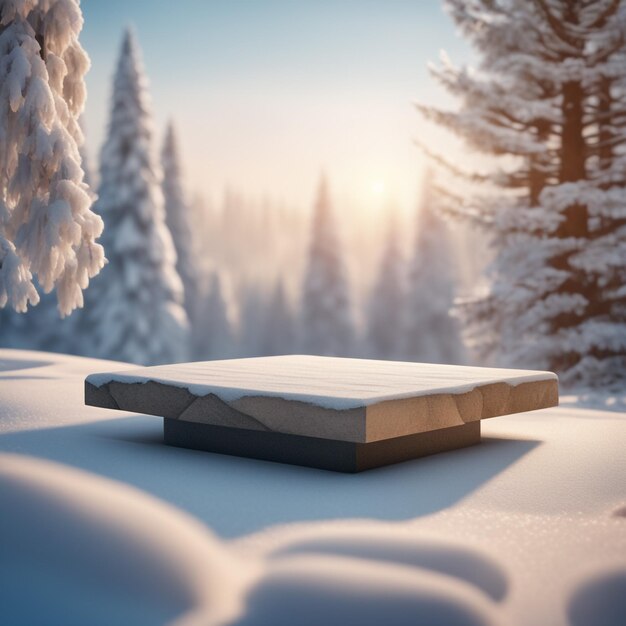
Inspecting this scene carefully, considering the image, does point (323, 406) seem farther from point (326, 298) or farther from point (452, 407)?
point (326, 298)

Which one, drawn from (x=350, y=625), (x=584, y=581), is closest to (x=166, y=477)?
(x=350, y=625)

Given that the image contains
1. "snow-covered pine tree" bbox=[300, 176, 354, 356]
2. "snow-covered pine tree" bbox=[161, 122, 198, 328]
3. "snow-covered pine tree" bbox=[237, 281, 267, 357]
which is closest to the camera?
"snow-covered pine tree" bbox=[161, 122, 198, 328]

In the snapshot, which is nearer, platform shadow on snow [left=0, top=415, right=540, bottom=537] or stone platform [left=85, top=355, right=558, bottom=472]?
platform shadow on snow [left=0, top=415, right=540, bottom=537]

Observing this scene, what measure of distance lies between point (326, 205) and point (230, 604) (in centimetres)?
3840

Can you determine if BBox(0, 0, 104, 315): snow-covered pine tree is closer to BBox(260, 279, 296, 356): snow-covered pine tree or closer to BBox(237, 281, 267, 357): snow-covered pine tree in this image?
BBox(260, 279, 296, 356): snow-covered pine tree

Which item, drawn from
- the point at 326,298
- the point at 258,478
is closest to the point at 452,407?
the point at 258,478

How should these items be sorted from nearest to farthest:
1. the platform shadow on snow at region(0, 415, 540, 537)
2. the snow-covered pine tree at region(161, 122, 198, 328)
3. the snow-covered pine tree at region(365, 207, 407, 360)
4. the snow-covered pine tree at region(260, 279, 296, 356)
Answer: the platform shadow on snow at region(0, 415, 540, 537)
the snow-covered pine tree at region(161, 122, 198, 328)
the snow-covered pine tree at region(365, 207, 407, 360)
the snow-covered pine tree at region(260, 279, 296, 356)

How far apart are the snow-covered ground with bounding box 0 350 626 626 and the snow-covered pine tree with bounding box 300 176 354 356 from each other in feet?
111

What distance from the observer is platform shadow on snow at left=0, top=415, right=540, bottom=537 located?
491 centimetres

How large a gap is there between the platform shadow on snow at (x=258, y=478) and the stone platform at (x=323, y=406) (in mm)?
144

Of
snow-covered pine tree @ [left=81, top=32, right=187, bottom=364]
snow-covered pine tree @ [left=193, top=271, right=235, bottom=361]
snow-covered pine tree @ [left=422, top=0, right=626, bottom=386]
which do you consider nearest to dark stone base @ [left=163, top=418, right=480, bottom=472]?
snow-covered pine tree @ [left=422, top=0, right=626, bottom=386]

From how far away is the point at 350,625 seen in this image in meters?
3.51

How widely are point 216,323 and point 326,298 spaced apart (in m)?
10.8

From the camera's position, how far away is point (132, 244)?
27219mm
